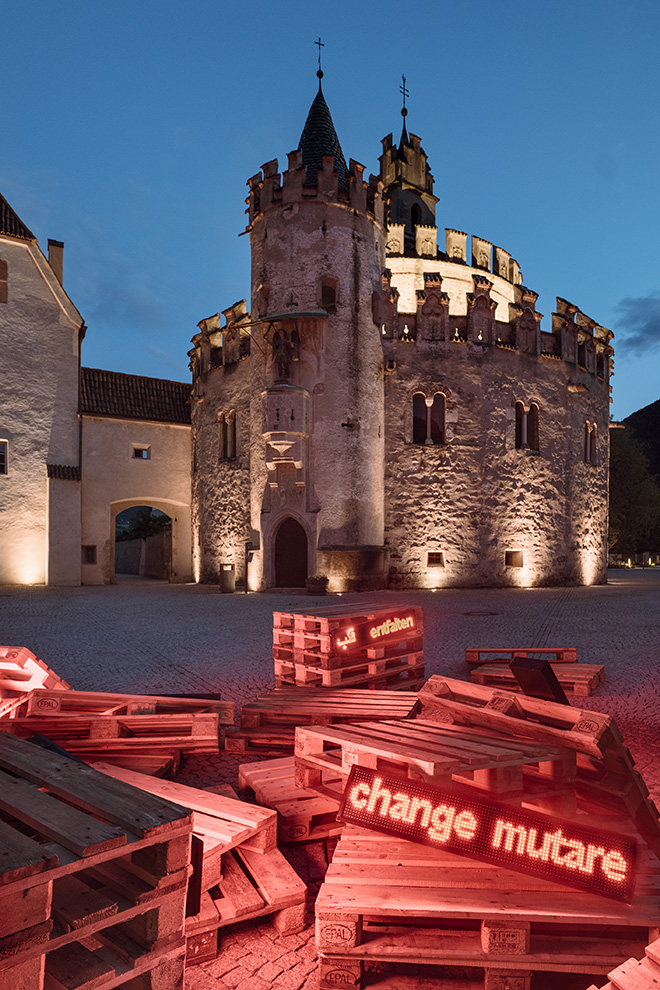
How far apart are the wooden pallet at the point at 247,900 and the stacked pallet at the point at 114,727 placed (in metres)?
1.56

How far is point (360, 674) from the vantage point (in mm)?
6770

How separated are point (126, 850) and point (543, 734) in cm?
248

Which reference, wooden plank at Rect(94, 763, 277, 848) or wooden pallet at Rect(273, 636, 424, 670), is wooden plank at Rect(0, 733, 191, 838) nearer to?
wooden plank at Rect(94, 763, 277, 848)

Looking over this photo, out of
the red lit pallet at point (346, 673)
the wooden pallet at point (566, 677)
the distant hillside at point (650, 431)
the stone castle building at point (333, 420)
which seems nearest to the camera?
the red lit pallet at point (346, 673)

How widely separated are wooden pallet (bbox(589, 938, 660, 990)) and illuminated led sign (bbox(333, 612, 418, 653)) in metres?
4.44

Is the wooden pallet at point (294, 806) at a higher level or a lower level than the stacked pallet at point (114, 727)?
lower

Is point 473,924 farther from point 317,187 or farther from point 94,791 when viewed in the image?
point 317,187

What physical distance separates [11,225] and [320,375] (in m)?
14.0

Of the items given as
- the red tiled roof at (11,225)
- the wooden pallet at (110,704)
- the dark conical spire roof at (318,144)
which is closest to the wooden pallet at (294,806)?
the wooden pallet at (110,704)

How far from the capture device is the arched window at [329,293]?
2242 centimetres

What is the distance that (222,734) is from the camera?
A: 5.78 m

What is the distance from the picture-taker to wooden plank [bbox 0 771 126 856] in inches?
76.2

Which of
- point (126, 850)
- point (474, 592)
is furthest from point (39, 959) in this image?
point (474, 592)

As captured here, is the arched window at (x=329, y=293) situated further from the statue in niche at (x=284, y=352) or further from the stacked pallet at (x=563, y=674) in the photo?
the stacked pallet at (x=563, y=674)
